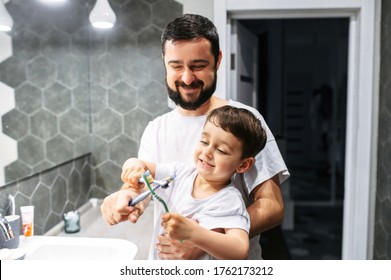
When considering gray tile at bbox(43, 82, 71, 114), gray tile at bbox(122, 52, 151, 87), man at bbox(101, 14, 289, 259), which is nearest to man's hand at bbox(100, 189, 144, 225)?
man at bbox(101, 14, 289, 259)

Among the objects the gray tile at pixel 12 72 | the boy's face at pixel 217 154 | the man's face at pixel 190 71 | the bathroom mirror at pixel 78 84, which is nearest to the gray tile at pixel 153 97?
the bathroom mirror at pixel 78 84

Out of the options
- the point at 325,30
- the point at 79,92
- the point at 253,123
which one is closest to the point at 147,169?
the point at 253,123

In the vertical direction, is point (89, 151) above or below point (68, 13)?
below

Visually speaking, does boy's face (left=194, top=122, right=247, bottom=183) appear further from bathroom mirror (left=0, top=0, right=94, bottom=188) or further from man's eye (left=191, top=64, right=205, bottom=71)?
bathroom mirror (left=0, top=0, right=94, bottom=188)

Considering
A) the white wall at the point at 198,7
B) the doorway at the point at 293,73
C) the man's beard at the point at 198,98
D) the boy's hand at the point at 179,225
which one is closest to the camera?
the boy's hand at the point at 179,225

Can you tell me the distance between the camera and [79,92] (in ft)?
3.22

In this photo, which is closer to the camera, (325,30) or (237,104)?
(237,104)

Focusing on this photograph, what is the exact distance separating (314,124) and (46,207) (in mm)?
873

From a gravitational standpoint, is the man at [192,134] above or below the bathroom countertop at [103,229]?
above

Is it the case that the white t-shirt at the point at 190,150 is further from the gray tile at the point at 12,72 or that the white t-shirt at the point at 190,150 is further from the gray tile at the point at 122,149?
the gray tile at the point at 12,72

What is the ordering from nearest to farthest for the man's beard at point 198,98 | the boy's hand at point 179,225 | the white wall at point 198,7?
the boy's hand at point 179,225
the man's beard at point 198,98
the white wall at point 198,7

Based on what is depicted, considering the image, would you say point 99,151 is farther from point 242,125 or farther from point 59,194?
point 242,125

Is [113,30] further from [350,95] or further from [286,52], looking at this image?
[350,95]

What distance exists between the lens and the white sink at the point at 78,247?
3.02 feet
